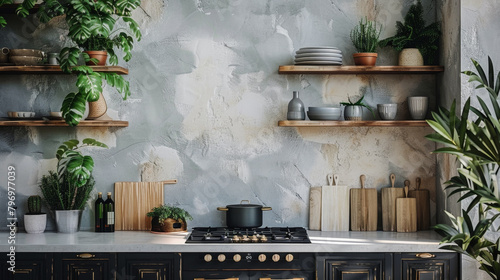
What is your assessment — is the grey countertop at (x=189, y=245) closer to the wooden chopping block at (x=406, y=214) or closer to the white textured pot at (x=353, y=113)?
the wooden chopping block at (x=406, y=214)

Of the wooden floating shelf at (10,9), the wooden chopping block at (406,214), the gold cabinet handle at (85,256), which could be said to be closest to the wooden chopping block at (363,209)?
the wooden chopping block at (406,214)

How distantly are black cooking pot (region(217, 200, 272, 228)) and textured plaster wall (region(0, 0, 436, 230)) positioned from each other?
21cm

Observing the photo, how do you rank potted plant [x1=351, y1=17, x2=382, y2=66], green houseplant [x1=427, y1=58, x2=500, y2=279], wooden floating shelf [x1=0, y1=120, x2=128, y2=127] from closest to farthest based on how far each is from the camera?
1. green houseplant [x1=427, y1=58, x2=500, y2=279]
2. wooden floating shelf [x1=0, y1=120, x2=128, y2=127]
3. potted plant [x1=351, y1=17, x2=382, y2=66]

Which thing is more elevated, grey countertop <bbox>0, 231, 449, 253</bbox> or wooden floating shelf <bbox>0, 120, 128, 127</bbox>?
wooden floating shelf <bbox>0, 120, 128, 127</bbox>

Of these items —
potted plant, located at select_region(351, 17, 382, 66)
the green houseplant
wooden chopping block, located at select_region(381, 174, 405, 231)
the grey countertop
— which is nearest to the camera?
the green houseplant

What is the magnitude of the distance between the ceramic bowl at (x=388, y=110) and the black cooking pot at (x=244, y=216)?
1.16 m

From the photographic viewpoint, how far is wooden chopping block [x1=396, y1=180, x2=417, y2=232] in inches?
165

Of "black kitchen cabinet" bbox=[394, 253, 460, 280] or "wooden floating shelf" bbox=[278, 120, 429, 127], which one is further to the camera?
"wooden floating shelf" bbox=[278, 120, 429, 127]

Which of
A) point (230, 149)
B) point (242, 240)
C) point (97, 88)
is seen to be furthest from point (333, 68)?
point (97, 88)

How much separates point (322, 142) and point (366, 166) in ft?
1.30

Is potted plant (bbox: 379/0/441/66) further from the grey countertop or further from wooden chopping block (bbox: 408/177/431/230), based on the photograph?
the grey countertop

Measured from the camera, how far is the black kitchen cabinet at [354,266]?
3.68 meters

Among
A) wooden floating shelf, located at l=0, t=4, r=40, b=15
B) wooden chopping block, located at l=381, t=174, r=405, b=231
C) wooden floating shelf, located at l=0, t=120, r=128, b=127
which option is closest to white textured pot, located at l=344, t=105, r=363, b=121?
wooden chopping block, located at l=381, t=174, r=405, b=231

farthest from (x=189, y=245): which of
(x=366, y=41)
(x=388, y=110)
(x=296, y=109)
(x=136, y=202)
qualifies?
(x=366, y=41)
